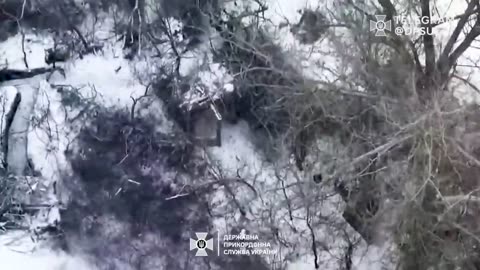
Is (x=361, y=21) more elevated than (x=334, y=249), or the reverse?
(x=361, y=21)

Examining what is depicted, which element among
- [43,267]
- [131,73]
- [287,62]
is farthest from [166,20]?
[43,267]

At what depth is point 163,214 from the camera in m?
2.15

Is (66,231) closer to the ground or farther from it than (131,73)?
closer to the ground

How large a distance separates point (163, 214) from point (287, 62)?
481 millimetres

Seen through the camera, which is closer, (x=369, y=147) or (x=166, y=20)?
(x=369, y=147)

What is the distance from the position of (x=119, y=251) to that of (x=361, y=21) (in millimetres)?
803

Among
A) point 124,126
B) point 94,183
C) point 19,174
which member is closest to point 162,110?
point 124,126

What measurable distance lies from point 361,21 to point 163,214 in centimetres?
67

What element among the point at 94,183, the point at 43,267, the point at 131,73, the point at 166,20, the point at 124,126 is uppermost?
the point at 166,20

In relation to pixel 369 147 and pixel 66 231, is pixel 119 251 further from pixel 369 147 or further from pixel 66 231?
pixel 369 147

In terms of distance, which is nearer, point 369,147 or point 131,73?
point 369,147

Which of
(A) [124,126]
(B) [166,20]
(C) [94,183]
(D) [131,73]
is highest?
(B) [166,20]

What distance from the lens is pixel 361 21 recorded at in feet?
6.91

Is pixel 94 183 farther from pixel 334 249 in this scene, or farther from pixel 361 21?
pixel 361 21
